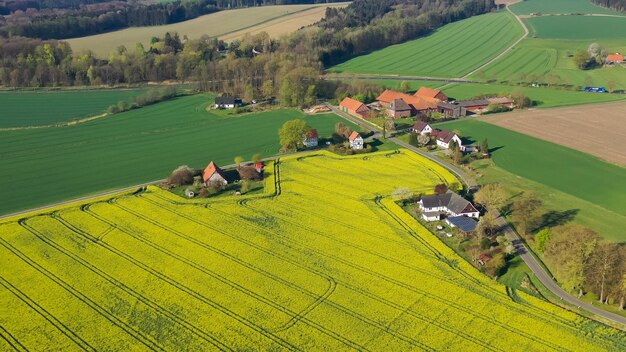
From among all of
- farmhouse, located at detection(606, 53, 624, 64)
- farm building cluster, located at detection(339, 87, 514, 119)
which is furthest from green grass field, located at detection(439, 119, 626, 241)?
farmhouse, located at detection(606, 53, 624, 64)

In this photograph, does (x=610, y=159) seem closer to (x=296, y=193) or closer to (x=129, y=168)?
(x=296, y=193)

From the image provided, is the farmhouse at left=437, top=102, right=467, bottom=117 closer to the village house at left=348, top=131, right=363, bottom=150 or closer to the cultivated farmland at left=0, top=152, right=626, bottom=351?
the village house at left=348, top=131, right=363, bottom=150

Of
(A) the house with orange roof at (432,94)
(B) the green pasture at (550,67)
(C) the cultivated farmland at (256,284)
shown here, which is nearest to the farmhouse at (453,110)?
(A) the house with orange roof at (432,94)

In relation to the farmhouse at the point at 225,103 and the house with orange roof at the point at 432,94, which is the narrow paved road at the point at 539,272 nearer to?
the house with orange roof at the point at 432,94

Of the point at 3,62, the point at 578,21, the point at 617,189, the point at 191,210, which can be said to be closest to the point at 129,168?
the point at 191,210

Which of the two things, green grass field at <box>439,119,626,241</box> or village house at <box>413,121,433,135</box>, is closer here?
green grass field at <box>439,119,626,241</box>

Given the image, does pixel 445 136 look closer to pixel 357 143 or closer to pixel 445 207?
pixel 357 143
